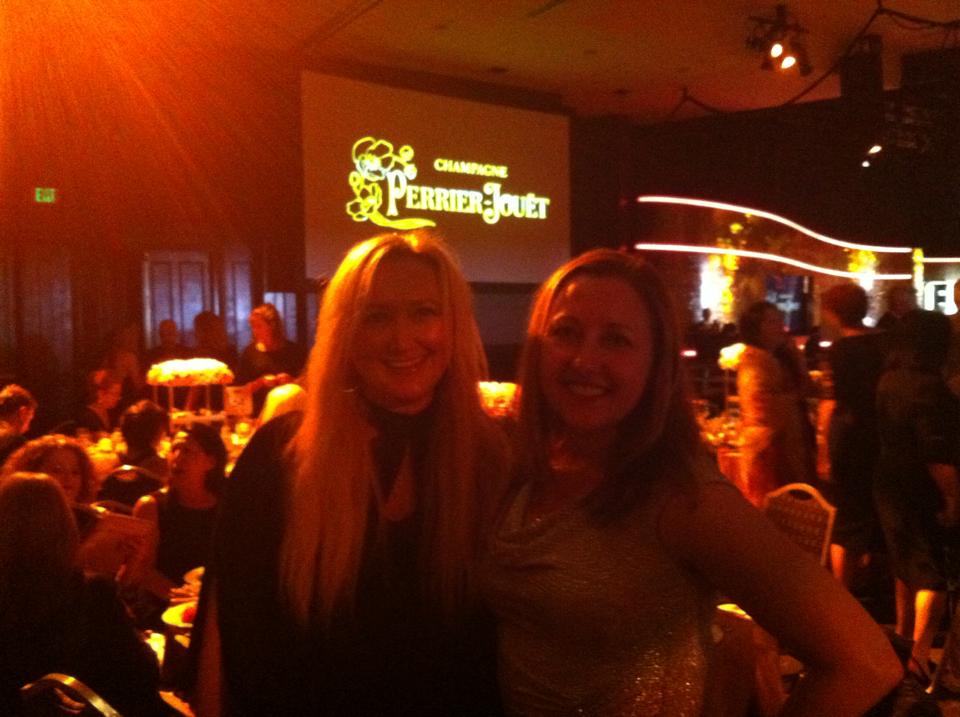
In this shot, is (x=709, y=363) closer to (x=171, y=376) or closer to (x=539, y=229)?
(x=539, y=229)

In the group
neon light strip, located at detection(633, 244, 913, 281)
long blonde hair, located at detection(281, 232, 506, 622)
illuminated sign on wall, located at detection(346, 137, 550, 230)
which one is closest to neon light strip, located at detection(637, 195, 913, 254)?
neon light strip, located at detection(633, 244, 913, 281)

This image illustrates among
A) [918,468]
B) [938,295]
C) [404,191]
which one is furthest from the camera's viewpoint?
[938,295]

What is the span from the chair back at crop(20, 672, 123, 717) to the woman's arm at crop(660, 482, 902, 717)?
121cm

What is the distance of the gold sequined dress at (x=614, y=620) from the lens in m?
1.23

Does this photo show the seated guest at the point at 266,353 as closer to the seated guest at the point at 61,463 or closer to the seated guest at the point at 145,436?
the seated guest at the point at 145,436

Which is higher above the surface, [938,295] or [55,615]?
[938,295]

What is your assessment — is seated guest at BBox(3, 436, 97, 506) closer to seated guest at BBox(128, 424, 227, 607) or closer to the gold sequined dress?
seated guest at BBox(128, 424, 227, 607)

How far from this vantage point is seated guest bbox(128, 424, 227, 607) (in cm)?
374

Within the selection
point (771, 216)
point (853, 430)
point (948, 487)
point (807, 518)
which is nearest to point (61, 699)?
point (807, 518)

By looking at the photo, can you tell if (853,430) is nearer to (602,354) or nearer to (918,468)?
(918,468)

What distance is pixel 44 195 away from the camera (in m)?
8.02

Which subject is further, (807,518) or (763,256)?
(763,256)

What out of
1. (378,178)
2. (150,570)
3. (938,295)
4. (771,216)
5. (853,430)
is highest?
(378,178)

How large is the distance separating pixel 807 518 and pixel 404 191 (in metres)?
6.52
